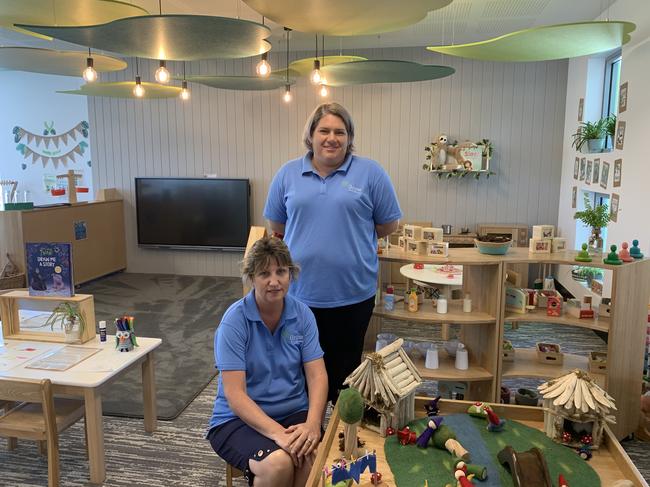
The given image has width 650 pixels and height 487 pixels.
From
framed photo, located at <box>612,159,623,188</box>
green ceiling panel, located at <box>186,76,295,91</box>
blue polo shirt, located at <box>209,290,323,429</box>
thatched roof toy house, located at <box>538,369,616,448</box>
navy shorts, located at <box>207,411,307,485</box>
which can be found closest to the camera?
thatched roof toy house, located at <box>538,369,616,448</box>

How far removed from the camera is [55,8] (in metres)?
2.51

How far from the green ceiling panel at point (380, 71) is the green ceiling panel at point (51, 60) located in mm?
1478

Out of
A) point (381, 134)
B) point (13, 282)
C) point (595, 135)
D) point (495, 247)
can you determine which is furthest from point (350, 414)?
point (381, 134)

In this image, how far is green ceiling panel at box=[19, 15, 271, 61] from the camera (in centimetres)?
188

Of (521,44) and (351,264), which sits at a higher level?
(521,44)

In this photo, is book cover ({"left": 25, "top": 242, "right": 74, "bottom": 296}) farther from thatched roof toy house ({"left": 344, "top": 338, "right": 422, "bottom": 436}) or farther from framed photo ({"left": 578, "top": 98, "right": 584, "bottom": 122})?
framed photo ({"left": 578, "top": 98, "right": 584, "bottom": 122})

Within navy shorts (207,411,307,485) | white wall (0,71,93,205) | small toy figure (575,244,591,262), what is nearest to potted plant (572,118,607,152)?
small toy figure (575,244,591,262)

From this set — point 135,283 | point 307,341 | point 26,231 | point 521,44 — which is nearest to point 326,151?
point 307,341

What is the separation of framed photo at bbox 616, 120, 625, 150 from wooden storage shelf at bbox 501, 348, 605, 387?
1.92 m

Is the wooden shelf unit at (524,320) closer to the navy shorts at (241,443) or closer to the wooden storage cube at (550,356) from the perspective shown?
the wooden storage cube at (550,356)

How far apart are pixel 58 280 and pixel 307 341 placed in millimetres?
1455

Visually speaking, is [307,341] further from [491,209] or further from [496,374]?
[491,209]

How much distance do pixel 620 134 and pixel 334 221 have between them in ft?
10.3

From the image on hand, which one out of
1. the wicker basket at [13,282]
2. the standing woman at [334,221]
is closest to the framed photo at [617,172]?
the standing woman at [334,221]
